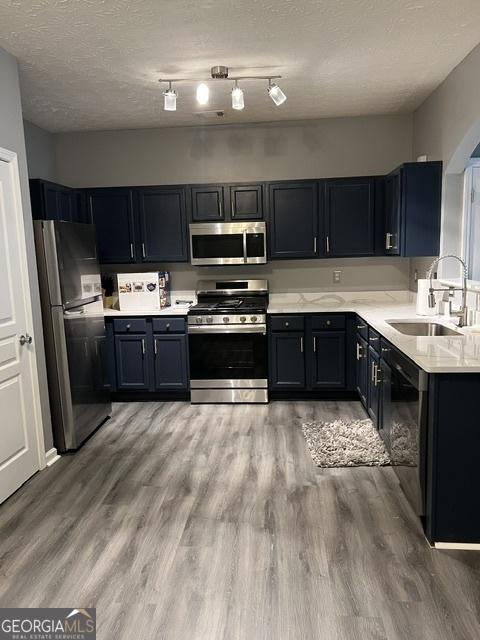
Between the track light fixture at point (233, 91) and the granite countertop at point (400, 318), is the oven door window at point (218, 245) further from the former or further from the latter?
the track light fixture at point (233, 91)

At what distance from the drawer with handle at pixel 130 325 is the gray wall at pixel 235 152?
57.7 inches

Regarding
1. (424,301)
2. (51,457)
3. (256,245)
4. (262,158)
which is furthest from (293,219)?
(51,457)

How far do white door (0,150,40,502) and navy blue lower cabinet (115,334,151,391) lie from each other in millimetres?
1369

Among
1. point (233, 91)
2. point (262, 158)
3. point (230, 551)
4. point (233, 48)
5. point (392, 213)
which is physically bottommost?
point (230, 551)

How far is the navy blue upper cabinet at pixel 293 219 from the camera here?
4.39 m

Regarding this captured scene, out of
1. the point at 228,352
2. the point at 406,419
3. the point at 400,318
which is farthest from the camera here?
the point at 228,352

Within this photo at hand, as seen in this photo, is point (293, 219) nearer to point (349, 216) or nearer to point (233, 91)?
point (349, 216)

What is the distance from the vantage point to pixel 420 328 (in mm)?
3334

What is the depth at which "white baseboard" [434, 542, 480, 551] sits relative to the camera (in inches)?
86.7

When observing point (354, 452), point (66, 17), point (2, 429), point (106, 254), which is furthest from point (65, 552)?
point (106, 254)

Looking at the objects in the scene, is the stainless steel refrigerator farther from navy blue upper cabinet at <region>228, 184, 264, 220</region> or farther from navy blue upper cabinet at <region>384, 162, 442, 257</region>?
navy blue upper cabinet at <region>384, 162, 442, 257</region>

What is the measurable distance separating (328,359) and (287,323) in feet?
1.64

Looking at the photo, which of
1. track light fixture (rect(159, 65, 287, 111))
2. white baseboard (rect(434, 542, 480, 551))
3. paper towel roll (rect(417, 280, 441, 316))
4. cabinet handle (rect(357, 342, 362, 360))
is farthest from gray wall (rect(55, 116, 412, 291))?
white baseboard (rect(434, 542, 480, 551))

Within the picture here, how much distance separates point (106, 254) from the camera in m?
4.62
